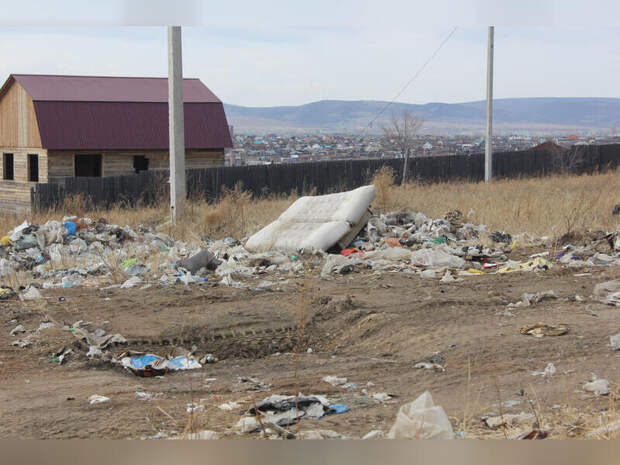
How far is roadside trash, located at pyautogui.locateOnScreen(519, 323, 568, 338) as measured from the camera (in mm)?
5906

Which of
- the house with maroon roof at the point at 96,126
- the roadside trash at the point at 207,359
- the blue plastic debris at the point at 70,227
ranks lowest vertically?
the roadside trash at the point at 207,359

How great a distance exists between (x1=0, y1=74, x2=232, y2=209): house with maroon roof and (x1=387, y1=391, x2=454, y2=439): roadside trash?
23.8 meters

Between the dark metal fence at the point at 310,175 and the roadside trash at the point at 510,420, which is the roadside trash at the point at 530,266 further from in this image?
the dark metal fence at the point at 310,175

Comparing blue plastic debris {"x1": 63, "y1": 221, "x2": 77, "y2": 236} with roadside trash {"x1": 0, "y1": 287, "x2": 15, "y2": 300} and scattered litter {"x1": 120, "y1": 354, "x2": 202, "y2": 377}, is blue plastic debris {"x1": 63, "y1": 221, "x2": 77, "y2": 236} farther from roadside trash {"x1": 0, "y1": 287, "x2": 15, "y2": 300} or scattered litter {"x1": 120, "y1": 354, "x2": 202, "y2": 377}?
scattered litter {"x1": 120, "y1": 354, "x2": 202, "y2": 377}

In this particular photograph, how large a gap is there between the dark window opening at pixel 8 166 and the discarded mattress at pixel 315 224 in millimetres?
20392

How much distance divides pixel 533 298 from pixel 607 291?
2.30ft

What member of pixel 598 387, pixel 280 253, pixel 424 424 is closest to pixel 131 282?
pixel 280 253

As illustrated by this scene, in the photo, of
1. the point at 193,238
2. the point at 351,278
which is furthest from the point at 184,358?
the point at 193,238

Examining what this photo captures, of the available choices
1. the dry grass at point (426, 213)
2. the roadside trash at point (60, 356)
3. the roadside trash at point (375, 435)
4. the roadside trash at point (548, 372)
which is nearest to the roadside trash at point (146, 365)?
the roadside trash at point (60, 356)

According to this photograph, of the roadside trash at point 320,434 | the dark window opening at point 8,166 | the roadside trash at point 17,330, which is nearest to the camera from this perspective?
the roadside trash at point 320,434

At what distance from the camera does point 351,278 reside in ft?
29.2

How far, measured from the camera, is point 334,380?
510 centimetres

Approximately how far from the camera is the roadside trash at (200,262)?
31.1 feet

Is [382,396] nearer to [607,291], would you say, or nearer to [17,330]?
[607,291]
